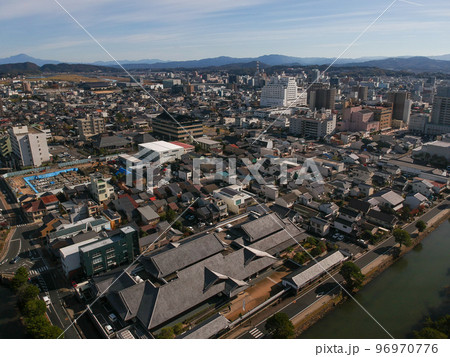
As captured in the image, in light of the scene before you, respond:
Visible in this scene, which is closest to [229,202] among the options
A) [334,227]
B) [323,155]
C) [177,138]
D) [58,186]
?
[334,227]

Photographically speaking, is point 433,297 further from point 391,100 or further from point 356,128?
point 391,100

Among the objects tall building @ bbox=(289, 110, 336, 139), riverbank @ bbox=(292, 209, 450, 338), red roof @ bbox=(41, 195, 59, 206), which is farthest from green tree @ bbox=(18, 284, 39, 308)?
tall building @ bbox=(289, 110, 336, 139)

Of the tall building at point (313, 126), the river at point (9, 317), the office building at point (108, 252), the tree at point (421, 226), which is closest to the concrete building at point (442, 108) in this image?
the tall building at point (313, 126)

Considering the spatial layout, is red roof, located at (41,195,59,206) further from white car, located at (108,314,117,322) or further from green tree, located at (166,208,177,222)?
white car, located at (108,314,117,322)

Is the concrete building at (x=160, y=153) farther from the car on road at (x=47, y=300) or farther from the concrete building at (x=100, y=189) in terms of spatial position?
the car on road at (x=47, y=300)

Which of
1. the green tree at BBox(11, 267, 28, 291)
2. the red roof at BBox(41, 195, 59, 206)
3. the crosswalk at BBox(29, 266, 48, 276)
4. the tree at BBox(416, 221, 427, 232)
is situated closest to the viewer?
the green tree at BBox(11, 267, 28, 291)

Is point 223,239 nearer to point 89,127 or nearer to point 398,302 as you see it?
point 398,302
